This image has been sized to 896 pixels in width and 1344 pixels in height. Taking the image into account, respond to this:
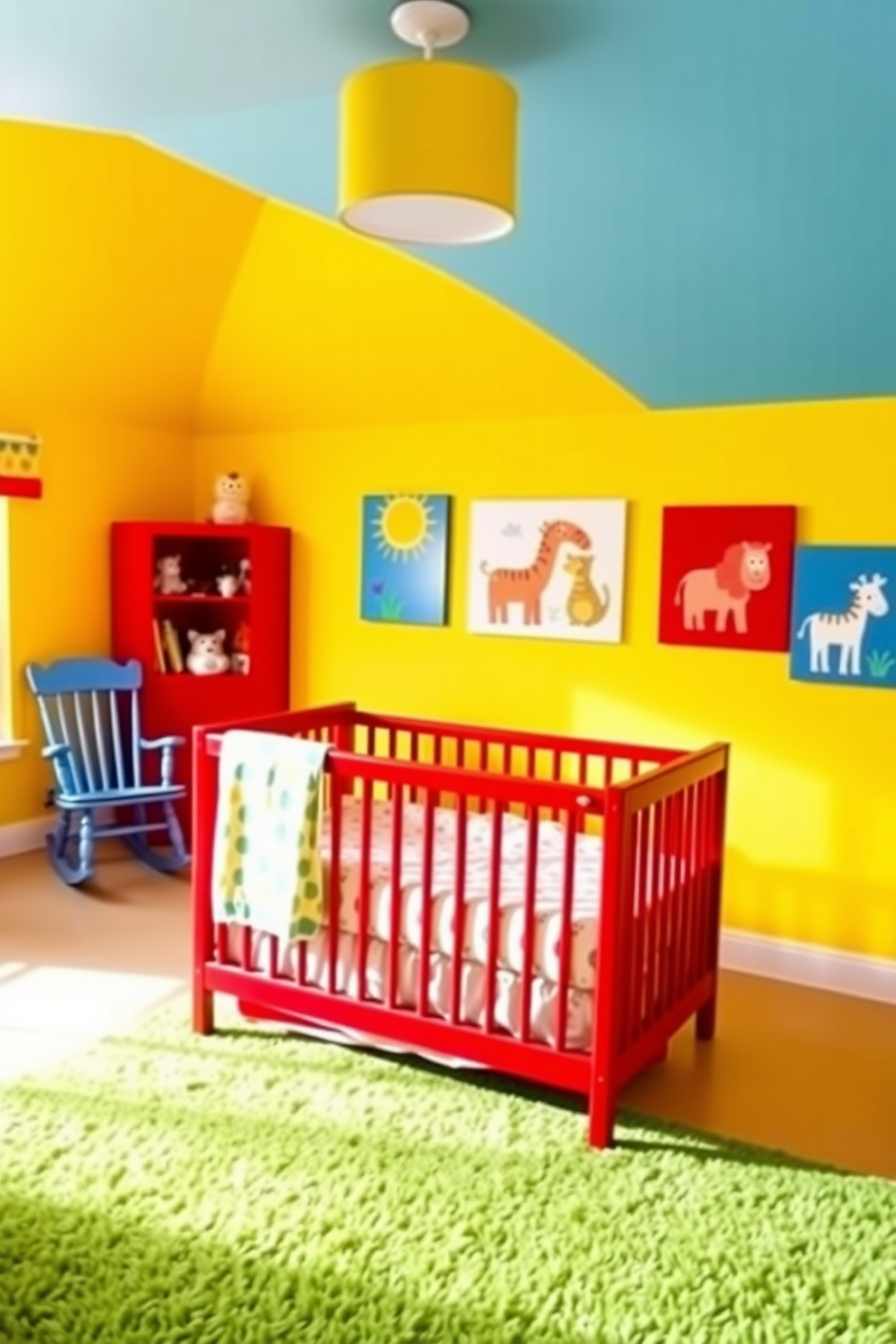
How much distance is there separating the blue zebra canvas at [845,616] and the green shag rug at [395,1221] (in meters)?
1.60

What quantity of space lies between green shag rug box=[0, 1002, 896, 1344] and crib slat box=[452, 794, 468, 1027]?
24cm

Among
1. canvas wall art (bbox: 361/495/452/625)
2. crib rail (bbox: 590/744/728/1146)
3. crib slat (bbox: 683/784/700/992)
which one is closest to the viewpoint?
crib rail (bbox: 590/744/728/1146)

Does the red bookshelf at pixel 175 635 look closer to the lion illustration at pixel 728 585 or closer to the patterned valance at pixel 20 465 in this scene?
the patterned valance at pixel 20 465

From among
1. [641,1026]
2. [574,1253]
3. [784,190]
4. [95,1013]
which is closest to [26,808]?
[95,1013]

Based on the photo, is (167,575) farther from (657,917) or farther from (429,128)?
(429,128)

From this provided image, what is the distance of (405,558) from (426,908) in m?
2.00

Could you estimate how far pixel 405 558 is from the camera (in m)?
4.50

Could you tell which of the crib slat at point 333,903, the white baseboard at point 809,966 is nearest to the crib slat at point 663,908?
the crib slat at point 333,903

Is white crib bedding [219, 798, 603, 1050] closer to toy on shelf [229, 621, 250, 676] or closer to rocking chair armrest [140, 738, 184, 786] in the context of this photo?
rocking chair armrest [140, 738, 184, 786]

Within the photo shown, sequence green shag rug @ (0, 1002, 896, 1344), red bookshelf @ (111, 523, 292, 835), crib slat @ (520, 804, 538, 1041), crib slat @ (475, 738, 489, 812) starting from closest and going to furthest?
green shag rug @ (0, 1002, 896, 1344), crib slat @ (520, 804, 538, 1041), crib slat @ (475, 738, 489, 812), red bookshelf @ (111, 523, 292, 835)

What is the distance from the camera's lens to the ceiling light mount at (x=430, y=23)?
6.70 ft

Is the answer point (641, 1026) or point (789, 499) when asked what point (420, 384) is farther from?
point (641, 1026)

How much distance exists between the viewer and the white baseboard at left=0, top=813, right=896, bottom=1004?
3566 mm

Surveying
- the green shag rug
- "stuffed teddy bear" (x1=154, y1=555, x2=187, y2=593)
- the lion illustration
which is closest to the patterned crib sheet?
the green shag rug
